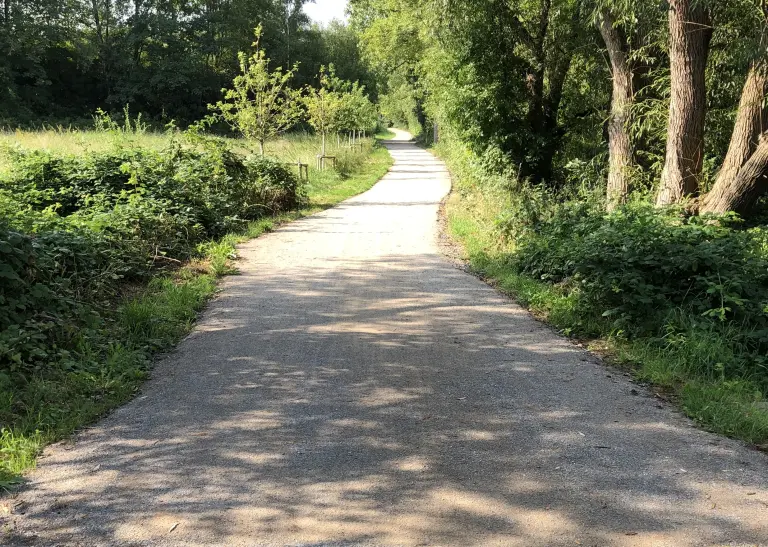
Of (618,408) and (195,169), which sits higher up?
(195,169)

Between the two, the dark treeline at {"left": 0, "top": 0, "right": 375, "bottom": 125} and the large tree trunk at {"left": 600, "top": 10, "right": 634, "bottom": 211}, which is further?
the dark treeline at {"left": 0, "top": 0, "right": 375, "bottom": 125}

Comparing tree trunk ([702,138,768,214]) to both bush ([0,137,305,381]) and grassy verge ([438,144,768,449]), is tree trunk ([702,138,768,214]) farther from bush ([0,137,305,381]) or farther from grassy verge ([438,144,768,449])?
bush ([0,137,305,381])

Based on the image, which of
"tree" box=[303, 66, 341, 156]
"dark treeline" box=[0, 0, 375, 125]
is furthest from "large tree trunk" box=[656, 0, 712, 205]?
"dark treeline" box=[0, 0, 375, 125]

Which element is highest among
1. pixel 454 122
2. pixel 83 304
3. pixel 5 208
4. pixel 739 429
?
pixel 454 122

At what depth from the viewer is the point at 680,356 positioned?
6.06 metres

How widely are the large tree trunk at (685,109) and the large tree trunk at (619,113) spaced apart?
6.51 feet

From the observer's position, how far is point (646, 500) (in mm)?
3514

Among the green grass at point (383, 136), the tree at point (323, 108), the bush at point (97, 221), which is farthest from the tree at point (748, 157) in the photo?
the green grass at point (383, 136)

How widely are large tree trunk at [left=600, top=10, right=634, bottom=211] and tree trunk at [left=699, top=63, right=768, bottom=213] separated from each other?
2643 mm

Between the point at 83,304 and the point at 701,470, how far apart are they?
230 inches

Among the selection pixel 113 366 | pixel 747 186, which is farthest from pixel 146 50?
pixel 113 366

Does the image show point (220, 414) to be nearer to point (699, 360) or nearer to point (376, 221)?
point (699, 360)

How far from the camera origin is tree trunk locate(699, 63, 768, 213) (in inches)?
387

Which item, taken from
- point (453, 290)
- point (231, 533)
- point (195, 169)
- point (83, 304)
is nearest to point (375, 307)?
point (453, 290)
